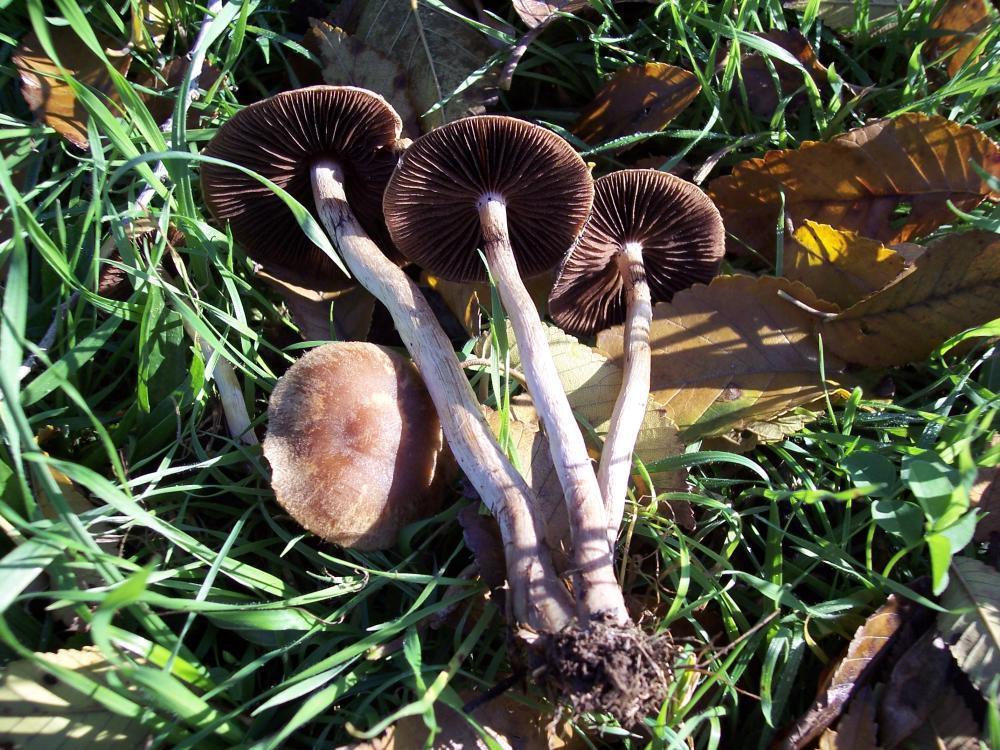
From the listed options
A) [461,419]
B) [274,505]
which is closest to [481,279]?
[461,419]

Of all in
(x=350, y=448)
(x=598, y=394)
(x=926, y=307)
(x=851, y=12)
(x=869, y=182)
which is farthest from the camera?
(x=851, y=12)

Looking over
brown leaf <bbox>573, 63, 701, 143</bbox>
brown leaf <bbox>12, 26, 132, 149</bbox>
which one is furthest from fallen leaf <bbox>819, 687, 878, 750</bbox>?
brown leaf <bbox>12, 26, 132, 149</bbox>

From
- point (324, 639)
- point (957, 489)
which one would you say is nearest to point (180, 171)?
point (324, 639)

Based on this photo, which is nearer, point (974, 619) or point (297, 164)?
point (974, 619)

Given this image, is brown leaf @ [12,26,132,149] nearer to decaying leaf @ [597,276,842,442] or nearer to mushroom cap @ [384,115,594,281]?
mushroom cap @ [384,115,594,281]

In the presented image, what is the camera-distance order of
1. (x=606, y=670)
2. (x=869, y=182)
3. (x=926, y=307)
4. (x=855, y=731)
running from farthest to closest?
(x=869, y=182), (x=926, y=307), (x=855, y=731), (x=606, y=670)

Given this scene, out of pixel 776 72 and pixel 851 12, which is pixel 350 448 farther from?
pixel 851 12
